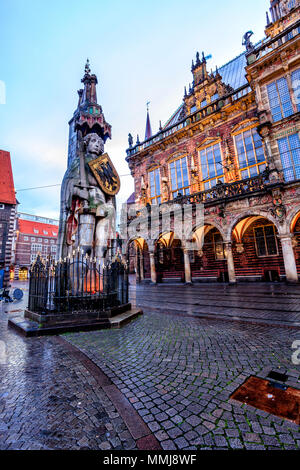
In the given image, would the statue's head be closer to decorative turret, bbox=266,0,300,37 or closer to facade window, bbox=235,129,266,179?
facade window, bbox=235,129,266,179

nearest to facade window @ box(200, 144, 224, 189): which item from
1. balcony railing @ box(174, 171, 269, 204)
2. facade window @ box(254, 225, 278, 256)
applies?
balcony railing @ box(174, 171, 269, 204)

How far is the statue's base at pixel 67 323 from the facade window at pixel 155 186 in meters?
16.5

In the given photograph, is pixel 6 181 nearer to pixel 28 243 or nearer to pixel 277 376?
pixel 28 243

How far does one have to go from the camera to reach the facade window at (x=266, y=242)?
572 inches

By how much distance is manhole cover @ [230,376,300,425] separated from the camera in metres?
1.73

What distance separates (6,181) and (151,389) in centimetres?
3022

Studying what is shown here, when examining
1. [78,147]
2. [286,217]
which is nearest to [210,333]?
[78,147]

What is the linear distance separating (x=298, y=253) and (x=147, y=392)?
48.7 ft

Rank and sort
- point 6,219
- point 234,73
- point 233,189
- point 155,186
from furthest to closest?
point 6,219
point 234,73
point 155,186
point 233,189

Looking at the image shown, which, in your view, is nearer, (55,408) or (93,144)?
(55,408)

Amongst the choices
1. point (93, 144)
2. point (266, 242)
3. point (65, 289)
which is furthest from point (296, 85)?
point (65, 289)

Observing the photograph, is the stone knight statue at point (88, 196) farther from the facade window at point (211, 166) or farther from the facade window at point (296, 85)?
the facade window at point (296, 85)

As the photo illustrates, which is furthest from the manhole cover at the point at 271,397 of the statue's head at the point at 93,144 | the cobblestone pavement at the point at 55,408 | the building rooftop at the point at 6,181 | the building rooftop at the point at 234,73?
the building rooftop at the point at 6,181

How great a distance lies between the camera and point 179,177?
19.1m
